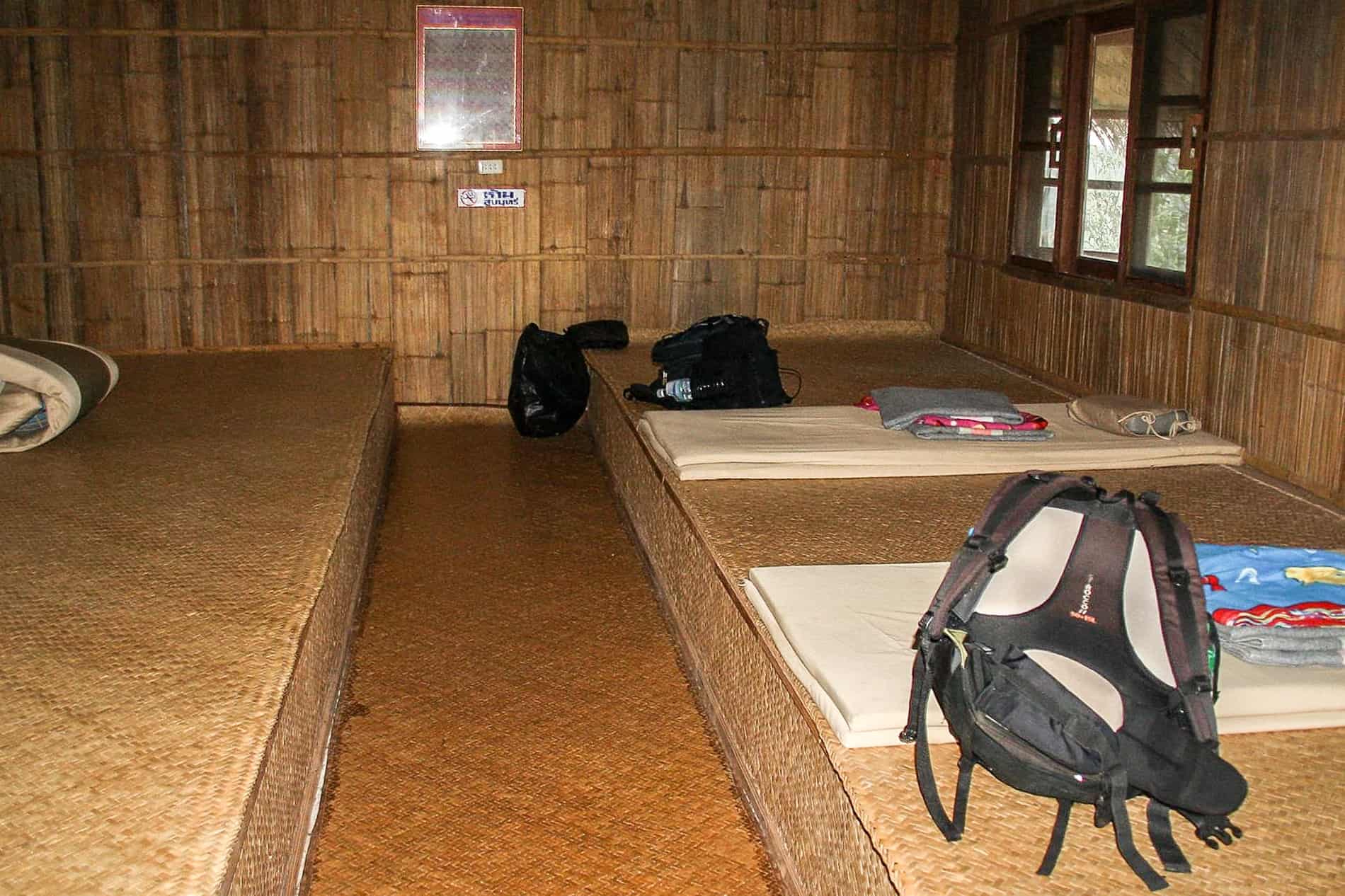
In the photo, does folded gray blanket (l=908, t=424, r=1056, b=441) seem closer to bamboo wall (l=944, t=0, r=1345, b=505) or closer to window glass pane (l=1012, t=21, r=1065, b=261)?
bamboo wall (l=944, t=0, r=1345, b=505)

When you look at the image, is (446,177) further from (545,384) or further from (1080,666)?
(1080,666)

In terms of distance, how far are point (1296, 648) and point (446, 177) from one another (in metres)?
4.60

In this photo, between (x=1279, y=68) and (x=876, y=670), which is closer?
(x=876, y=670)

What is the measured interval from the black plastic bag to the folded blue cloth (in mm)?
3467

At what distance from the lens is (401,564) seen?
3.93 m

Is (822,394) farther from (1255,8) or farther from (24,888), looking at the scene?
→ (24,888)

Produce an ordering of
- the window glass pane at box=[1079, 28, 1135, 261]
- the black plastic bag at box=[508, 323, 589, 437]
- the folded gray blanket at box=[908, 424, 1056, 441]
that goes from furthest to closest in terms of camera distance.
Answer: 1. the black plastic bag at box=[508, 323, 589, 437]
2. the window glass pane at box=[1079, 28, 1135, 261]
3. the folded gray blanket at box=[908, 424, 1056, 441]

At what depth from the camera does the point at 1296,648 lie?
6.92ft

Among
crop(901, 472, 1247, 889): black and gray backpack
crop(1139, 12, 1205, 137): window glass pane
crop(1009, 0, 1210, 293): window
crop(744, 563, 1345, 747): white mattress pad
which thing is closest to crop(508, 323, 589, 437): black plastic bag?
crop(1009, 0, 1210, 293): window

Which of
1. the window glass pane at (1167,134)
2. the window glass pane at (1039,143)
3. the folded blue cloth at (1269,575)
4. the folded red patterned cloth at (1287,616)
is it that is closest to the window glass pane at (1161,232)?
the window glass pane at (1167,134)

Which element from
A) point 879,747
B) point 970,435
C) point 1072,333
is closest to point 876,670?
point 879,747

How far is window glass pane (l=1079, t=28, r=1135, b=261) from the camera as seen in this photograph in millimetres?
4633

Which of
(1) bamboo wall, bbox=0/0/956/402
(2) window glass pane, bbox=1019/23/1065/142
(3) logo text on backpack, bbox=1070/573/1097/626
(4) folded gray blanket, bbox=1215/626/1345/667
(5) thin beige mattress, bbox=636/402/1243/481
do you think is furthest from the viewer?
(1) bamboo wall, bbox=0/0/956/402

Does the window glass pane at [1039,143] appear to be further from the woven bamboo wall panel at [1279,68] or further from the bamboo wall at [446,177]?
the woven bamboo wall panel at [1279,68]
